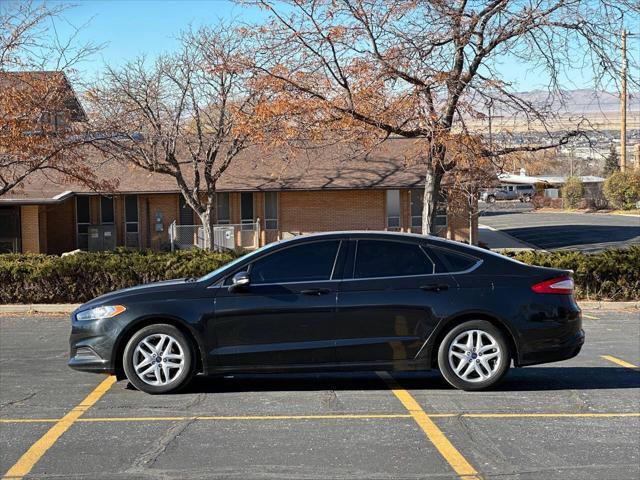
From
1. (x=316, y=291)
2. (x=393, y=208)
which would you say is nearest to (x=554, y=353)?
(x=316, y=291)

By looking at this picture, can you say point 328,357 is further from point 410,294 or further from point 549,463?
point 549,463

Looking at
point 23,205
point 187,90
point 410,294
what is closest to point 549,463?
point 410,294

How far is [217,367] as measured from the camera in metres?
7.38

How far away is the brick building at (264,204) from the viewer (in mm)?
32938

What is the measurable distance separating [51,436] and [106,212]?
28.9 metres

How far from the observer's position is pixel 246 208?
34000mm

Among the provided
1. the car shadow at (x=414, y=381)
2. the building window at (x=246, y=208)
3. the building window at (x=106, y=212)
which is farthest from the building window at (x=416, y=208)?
the car shadow at (x=414, y=381)

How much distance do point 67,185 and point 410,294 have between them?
2663 cm

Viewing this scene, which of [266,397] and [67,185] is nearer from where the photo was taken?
[266,397]

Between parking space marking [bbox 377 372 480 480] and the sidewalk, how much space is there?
83.2 feet

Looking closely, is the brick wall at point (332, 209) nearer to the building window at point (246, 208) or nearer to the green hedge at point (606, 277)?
the building window at point (246, 208)

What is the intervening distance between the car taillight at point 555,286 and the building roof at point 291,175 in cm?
2426

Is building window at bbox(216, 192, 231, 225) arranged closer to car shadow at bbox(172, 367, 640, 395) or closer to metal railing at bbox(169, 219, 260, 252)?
metal railing at bbox(169, 219, 260, 252)

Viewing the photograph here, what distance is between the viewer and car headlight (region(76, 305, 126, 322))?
7.42 meters
